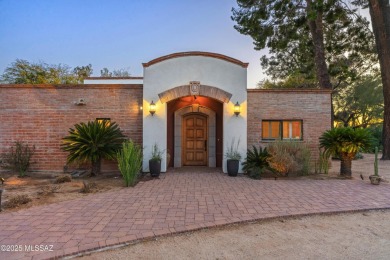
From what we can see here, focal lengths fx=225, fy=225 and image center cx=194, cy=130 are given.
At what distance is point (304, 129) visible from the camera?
932 cm

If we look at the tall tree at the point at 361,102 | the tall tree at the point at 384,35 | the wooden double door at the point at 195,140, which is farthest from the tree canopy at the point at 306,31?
the wooden double door at the point at 195,140

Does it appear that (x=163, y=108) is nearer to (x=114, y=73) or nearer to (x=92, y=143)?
(x=92, y=143)

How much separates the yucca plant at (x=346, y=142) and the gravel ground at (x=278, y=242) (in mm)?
3841

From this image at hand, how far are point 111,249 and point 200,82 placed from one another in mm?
6642

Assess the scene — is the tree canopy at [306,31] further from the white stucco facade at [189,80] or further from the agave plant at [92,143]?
the agave plant at [92,143]

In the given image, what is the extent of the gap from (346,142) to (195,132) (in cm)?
584

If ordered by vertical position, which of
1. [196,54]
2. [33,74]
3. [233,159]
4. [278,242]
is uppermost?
[33,74]

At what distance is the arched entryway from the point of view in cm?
1010

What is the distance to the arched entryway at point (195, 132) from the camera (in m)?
10.1

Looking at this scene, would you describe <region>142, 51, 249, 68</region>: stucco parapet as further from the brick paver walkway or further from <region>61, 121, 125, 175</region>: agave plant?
the brick paver walkway

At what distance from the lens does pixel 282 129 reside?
9.43m

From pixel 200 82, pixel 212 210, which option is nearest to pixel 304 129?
pixel 200 82

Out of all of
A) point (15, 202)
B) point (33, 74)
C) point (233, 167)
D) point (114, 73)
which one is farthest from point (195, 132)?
point (114, 73)

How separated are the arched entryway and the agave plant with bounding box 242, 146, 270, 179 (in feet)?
5.82
